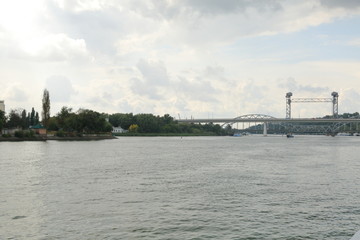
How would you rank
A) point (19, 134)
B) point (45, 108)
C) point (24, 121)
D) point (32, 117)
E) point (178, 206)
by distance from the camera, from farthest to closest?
1. point (24, 121)
2. point (32, 117)
3. point (45, 108)
4. point (19, 134)
5. point (178, 206)

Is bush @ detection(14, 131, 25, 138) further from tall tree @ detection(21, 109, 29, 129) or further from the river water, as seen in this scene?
the river water

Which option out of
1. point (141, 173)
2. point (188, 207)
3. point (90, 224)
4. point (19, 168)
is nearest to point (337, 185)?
point (188, 207)

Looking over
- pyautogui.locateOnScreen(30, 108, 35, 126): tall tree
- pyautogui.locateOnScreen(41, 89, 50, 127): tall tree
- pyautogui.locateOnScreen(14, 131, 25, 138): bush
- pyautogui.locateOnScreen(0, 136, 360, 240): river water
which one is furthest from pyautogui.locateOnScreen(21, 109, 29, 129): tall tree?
pyautogui.locateOnScreen(0, 136, 360, 240): river water

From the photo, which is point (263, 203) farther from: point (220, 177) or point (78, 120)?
point (78, 120)

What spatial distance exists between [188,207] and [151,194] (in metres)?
4.81

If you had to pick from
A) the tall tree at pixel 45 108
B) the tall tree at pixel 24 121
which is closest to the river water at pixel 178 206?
the tall tree at pixel 45 108

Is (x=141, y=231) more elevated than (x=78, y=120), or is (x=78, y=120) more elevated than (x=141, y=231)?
(x=78, y=120)

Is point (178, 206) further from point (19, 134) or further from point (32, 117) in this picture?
point (32, 117)

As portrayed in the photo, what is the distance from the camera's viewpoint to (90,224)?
750 inches

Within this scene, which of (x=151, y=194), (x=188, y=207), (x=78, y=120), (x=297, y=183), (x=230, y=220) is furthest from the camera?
(x=78, y=120)

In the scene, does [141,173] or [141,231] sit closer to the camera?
[141,231]

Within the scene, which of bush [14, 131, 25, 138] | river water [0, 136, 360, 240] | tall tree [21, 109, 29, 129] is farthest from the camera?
tall tree [21, 109, 29, 129]

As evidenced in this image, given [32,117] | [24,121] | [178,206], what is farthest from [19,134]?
[178,206]

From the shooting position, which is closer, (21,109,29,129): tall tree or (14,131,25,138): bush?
Answer: (14,131,25,138): bush
